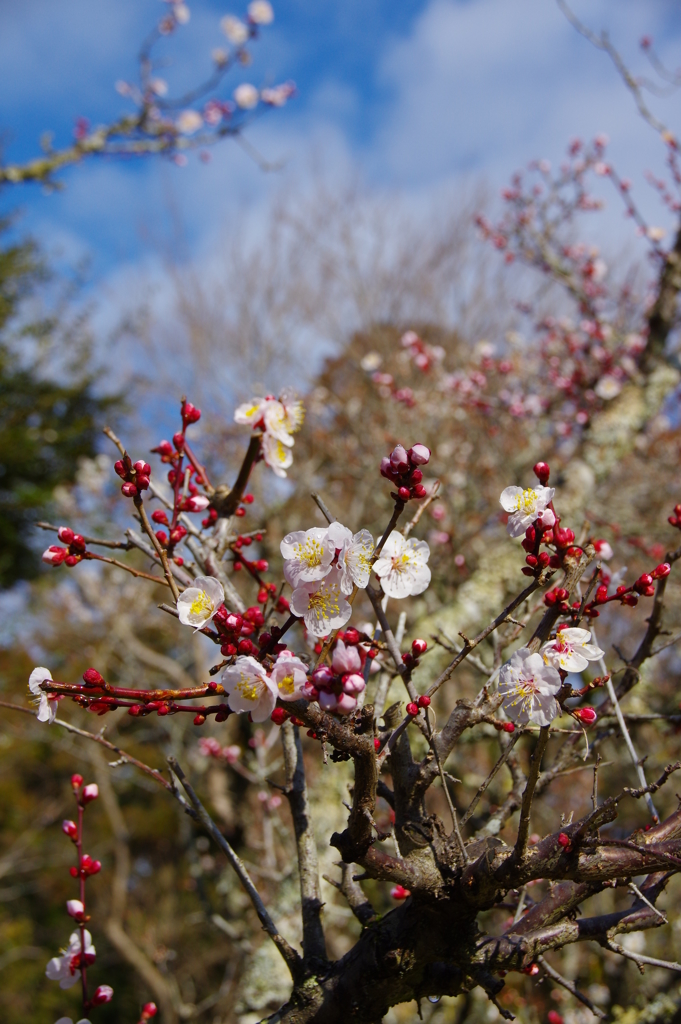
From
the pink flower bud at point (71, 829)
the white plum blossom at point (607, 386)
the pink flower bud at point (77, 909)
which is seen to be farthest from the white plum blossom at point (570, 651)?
the white plum blossom at point (607, 386)

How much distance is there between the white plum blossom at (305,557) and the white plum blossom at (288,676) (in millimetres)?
136

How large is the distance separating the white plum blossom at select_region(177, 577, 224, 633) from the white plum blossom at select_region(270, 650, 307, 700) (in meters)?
0.20

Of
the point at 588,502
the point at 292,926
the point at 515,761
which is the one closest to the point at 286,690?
the point at 515,761

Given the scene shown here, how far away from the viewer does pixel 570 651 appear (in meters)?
1.16

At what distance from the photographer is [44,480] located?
30.1 feet

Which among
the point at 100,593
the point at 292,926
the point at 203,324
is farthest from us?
the point at 203,324

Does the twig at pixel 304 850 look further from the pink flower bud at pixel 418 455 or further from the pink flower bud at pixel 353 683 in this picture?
the pink flower bud at pixel 418 455

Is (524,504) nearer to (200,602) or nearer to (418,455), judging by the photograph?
(418,455)

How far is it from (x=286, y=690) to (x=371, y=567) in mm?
265

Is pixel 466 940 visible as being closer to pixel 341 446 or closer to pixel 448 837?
pixel 448 837

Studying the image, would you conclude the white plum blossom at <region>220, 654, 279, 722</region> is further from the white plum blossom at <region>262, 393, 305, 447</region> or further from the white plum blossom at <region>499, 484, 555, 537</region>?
the white plum blossom at <region>262, 393, 305, 447</region>

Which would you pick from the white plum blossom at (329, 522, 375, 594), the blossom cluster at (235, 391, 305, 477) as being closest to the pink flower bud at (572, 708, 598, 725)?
the white plum blossom at (329, 522, 375, 594)

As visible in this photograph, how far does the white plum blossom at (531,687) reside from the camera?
1077 mm

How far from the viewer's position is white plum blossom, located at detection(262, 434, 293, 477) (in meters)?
1.57
